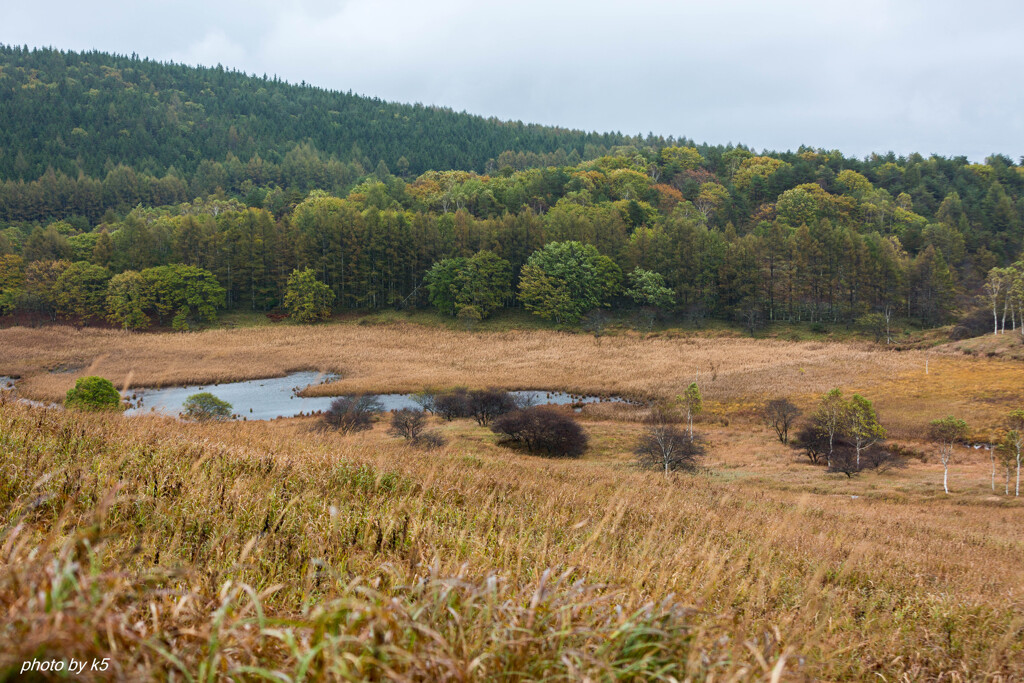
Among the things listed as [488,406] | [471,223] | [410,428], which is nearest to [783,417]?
[488,406]

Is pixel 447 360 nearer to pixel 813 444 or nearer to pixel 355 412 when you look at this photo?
pixel 355 412

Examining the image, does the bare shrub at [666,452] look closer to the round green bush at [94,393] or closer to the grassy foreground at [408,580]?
the grassy foreground at [408,580]

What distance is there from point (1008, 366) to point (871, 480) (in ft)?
92.8

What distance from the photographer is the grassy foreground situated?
5.57 feet

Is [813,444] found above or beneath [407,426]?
beneath

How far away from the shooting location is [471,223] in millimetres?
76625

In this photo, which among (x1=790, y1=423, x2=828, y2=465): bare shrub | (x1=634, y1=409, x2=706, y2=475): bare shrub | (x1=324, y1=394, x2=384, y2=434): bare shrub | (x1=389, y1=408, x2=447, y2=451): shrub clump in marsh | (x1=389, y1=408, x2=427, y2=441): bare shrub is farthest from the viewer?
(x1=324, y1=394, x2=384, y2=434): bare shrub

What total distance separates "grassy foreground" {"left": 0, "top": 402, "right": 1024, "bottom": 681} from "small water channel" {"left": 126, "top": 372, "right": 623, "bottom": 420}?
26.8 metres

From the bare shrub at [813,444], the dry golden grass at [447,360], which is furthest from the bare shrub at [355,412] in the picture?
the bare shrub at [813,444]

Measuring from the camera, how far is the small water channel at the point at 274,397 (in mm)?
33050

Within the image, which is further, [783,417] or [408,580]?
[783,417]

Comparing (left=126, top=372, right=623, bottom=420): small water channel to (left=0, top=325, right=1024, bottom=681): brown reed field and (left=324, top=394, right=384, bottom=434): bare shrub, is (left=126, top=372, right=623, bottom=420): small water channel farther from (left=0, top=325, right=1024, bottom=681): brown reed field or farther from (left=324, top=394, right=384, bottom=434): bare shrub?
(left=0, top=325, right=1024, bottom=681): brown reed field

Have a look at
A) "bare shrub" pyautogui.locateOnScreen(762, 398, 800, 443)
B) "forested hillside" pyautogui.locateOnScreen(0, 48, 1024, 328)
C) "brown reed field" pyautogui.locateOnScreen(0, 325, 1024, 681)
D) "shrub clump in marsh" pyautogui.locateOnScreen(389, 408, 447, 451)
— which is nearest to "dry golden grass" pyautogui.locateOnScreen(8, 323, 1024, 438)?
"bare shrub" pyautogui.locateOnScreen(762, 398, 800, 443)

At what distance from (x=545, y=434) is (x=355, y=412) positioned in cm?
982
